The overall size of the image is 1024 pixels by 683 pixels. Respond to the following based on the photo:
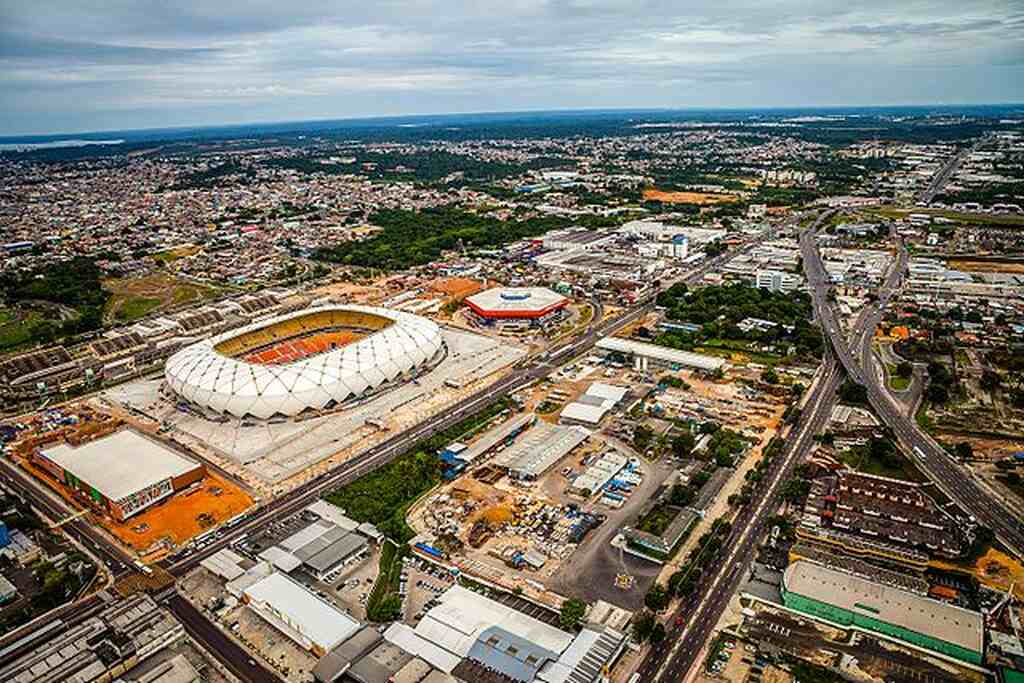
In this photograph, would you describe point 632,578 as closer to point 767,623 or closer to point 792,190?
point 767,623

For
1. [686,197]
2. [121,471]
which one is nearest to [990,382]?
[121,471]

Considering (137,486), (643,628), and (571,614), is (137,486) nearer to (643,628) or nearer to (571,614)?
(571,614)

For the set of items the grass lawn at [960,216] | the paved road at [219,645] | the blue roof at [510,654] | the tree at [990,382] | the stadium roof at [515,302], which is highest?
the grass lawn at [960,216]

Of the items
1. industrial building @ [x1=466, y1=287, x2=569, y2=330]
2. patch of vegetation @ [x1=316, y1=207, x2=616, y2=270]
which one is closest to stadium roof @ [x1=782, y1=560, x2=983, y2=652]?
industrial building @ [x1=466, y1=287, x2=569, y2=330]

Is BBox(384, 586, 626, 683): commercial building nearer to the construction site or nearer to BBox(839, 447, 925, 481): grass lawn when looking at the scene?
the construction site

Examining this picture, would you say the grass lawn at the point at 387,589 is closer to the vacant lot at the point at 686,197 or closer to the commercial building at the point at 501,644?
the commercial building at the point at 501,644

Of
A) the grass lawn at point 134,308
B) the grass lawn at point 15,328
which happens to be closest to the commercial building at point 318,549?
the grass lawn at point 15,328
